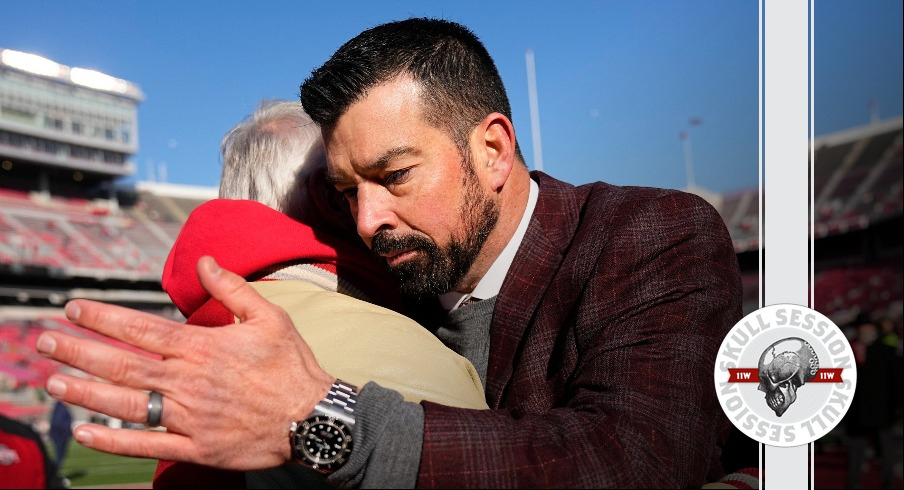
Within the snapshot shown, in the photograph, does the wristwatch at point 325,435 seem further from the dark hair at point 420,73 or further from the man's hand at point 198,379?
the dark hair at point 420,73

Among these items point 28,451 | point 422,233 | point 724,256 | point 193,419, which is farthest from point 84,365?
point 28,451

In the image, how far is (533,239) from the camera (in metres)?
1.54

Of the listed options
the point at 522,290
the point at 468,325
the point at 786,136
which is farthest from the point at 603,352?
the point at 786,136

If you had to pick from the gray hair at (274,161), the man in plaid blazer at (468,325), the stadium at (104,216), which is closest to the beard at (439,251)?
the man in plaid blazer at (468,325)

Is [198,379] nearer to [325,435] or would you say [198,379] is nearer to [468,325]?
[325,435]

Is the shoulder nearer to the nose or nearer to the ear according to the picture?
the ear

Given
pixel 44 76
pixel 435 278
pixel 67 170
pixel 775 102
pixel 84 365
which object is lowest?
pixel 84 365

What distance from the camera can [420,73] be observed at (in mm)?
1569

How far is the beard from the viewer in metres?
1.51

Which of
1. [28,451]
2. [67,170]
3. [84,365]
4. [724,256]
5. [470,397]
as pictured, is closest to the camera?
[84,365]

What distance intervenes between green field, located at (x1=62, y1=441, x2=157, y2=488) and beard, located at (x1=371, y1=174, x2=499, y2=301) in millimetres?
9205

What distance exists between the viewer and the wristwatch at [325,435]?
0.93 m

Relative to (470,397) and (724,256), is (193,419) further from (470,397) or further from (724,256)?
(724,256)

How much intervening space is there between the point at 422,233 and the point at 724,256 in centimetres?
57
